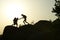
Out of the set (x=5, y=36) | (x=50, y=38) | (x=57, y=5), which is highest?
(x=57, y=5)

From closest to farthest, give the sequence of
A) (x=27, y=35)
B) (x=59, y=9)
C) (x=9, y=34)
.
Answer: (x=27, y=35) < (x=9, y=34) < (x=59, y=9)

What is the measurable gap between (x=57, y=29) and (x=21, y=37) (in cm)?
82

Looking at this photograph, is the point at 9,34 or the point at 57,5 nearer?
the point at 9,34

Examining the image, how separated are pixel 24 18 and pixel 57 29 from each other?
198 cm

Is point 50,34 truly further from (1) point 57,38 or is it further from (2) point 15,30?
(2) point 15,30

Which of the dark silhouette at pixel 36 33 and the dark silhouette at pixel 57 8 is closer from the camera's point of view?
the dark silhouette at pixel 36 33

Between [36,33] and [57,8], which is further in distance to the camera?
[57,8]

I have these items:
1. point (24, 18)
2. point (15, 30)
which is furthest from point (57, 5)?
point (15, 30)

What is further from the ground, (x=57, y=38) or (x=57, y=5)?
(x=57, y=5)

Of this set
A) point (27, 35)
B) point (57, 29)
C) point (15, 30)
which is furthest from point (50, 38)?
point (15, 30)

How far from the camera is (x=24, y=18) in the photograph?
514 centimetres

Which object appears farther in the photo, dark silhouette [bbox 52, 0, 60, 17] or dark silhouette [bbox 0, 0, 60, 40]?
dark silhouette [bbox 52, 0, 60, 17]

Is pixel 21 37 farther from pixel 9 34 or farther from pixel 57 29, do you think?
pixel 57 29

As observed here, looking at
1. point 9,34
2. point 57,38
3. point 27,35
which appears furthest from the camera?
point 9,34
